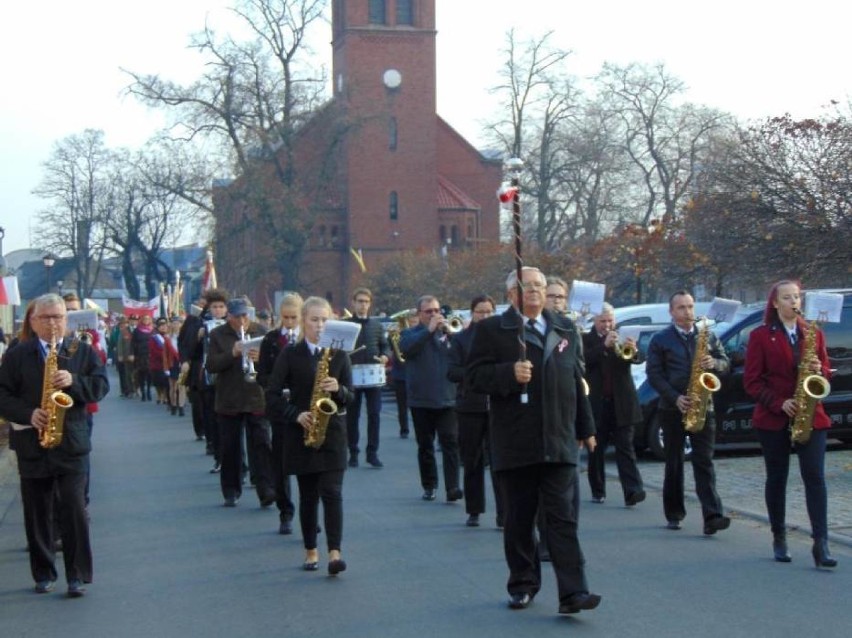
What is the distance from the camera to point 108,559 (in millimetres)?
10289

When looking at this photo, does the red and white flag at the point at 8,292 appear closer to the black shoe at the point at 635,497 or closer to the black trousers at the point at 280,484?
the black trousers at the point at 280,484

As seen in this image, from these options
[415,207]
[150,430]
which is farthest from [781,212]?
[415,207]

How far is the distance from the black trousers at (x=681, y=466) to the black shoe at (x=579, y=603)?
3193mm

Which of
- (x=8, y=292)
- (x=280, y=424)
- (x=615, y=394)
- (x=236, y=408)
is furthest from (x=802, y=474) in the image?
(x=8, y=292)

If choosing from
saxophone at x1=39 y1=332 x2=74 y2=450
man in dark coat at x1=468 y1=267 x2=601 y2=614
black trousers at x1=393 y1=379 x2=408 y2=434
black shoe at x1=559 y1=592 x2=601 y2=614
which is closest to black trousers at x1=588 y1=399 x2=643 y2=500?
man in dark coat at x1=468 y1=267 x2=601 y2=614

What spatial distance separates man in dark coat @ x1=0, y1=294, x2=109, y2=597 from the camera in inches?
341

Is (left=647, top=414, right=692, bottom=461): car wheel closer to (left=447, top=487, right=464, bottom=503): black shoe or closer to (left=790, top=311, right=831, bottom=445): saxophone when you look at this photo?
(left=447, top=487, right=464, bottom=503): black shoe

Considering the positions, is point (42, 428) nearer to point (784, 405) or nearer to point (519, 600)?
point (519, 600)

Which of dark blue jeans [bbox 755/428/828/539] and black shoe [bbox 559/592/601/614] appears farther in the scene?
dark blue jeans [bbox 755/428/828/539]

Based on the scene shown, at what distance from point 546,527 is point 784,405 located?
2.08 meters

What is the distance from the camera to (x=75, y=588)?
347 inches

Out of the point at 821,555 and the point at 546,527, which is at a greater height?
the point at 546,527

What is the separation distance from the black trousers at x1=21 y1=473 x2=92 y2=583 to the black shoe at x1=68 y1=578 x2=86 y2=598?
0.08 feet

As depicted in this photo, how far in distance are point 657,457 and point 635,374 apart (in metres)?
1.25
